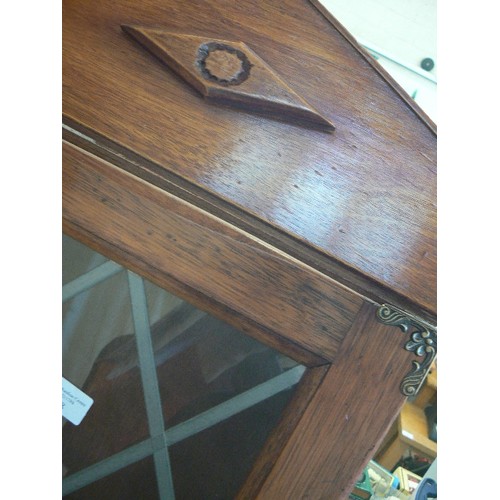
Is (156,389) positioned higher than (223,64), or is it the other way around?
(223,64)

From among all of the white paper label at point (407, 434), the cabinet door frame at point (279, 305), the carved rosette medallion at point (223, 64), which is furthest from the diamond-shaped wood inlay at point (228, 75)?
the white paper label at point (407, 434)

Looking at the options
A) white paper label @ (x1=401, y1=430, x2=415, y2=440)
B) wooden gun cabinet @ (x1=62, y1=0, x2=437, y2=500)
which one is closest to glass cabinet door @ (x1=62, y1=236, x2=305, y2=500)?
wooden gun cabinet @ (x1=62, y1=0, x2=437, y2=500)

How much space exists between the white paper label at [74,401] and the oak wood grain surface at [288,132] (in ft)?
0.75

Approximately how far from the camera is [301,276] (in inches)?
20.4

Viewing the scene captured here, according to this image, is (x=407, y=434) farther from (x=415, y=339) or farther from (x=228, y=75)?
(x=228, y=75)

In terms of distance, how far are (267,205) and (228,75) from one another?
0.12m

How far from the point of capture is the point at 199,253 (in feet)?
1.70

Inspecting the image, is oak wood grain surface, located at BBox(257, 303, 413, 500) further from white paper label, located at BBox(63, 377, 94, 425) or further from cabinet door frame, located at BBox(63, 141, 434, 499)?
white paper label, located at BBox(63, 377, 94, 425)

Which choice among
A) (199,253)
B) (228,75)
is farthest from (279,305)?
(228,75)

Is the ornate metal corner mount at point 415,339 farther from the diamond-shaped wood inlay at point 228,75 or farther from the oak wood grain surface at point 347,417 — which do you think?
the diamond-shaped wood inlay at point 228,75

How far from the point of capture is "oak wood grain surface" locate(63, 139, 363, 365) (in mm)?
514
